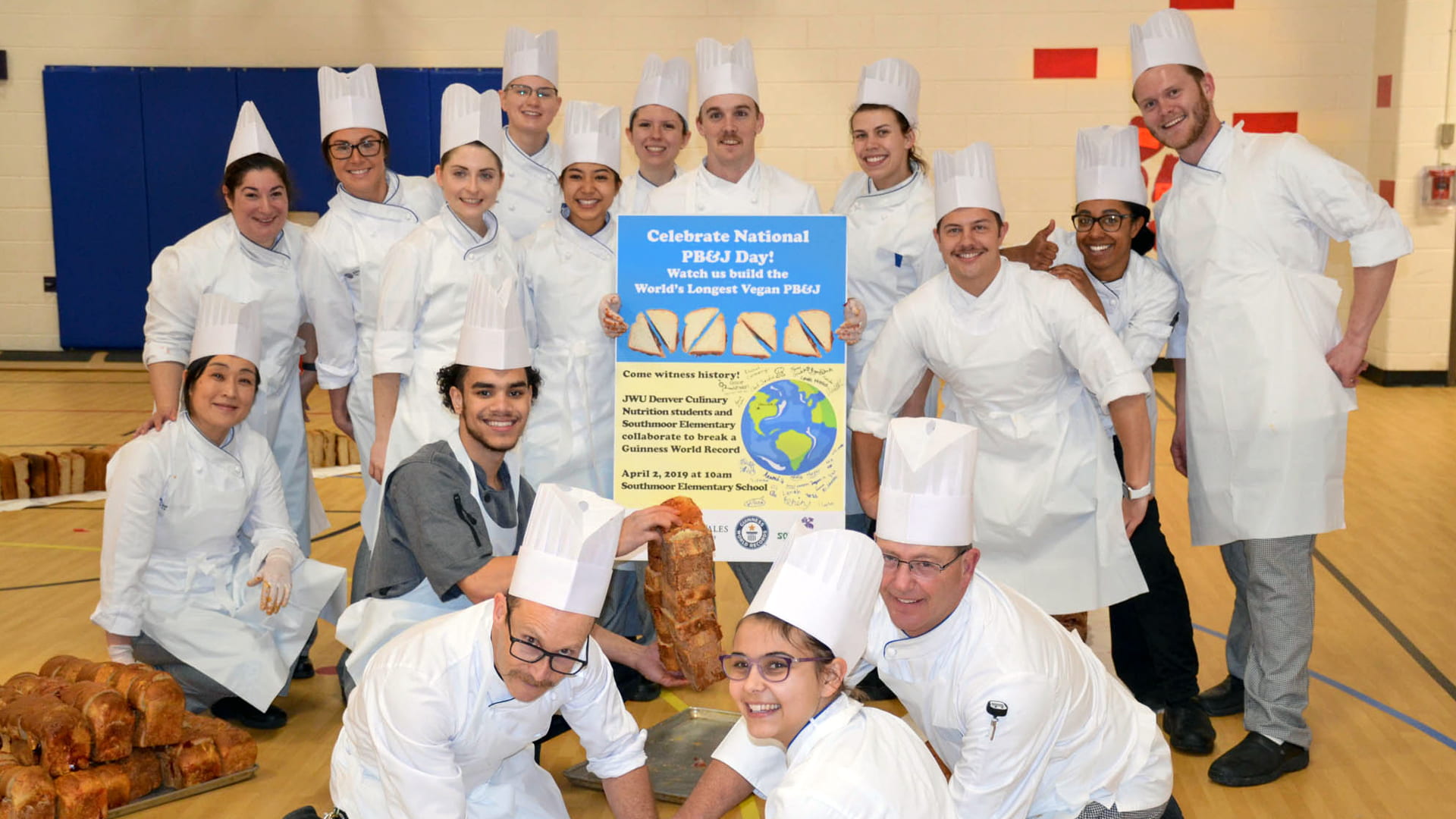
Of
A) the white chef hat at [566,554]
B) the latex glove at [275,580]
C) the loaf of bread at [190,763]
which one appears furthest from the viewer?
the latex glove at [275,580]

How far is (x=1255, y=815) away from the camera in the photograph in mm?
3451

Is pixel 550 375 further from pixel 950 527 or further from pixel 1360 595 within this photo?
pixel 1360 595

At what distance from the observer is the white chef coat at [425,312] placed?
13.6 ft

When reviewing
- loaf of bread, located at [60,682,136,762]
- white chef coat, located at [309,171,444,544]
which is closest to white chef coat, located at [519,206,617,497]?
white chef coat, located at [309,171,444,544]

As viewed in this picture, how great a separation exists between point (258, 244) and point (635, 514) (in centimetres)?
206

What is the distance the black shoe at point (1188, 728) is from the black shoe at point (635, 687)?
5.11 ft

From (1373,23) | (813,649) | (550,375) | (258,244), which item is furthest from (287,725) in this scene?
(1373,23)

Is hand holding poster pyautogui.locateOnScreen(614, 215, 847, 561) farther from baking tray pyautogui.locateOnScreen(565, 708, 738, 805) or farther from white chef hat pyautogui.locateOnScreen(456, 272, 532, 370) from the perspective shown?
white chef hat pyautogui.locateOnScreen(456, 272, 532, 370)

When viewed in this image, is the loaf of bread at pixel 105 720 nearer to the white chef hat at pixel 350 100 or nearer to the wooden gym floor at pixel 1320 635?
the wooden gym floor at pixel 1320 635

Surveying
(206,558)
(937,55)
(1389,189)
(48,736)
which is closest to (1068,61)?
(937,55)

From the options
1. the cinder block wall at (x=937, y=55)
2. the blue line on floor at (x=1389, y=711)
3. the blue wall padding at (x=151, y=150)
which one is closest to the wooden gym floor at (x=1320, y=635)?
the blue line on floor at (x=1389, y=711)

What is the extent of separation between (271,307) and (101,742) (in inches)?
64.3

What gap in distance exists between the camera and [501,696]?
8.64 ft

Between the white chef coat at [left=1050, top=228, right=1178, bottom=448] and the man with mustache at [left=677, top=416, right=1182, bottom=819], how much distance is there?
136cm
